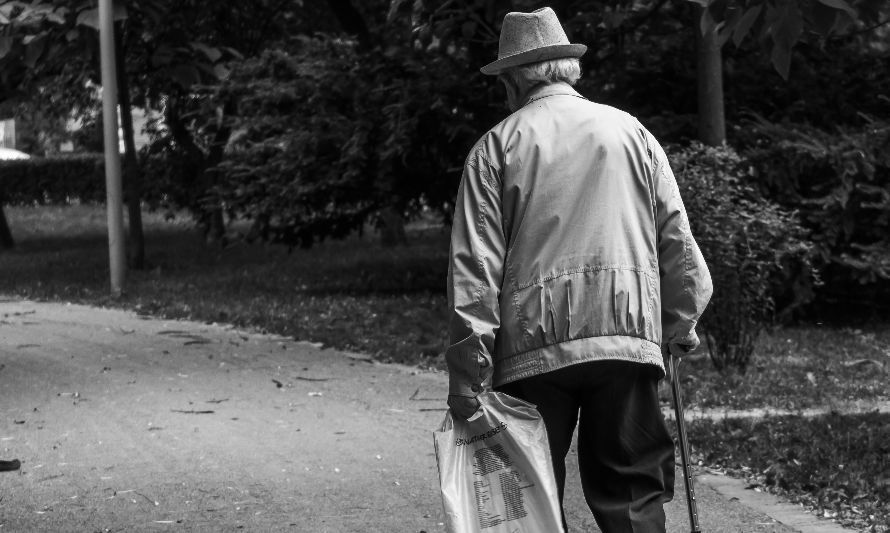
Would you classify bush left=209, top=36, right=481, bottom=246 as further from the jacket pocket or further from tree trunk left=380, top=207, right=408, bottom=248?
the jacket pocket

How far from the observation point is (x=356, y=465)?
20.9 feet

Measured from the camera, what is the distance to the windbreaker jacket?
12.1 ft

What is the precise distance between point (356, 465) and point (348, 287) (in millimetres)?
9036

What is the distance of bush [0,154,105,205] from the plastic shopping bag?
99.6 feet

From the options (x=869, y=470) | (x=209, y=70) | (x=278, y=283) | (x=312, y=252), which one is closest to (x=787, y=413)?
(x=869, y=470)

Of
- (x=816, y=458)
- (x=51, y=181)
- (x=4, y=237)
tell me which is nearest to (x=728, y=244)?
(x=816, y=458)

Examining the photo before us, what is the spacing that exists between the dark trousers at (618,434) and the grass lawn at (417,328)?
67.5 inches

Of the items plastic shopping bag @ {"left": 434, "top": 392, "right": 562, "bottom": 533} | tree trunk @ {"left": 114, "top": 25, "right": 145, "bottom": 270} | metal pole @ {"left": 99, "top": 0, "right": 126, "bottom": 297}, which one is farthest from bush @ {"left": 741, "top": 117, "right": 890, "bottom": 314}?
tree trunk @ {"left": 114, "top": 25, "right": 145, "bottom": 270}

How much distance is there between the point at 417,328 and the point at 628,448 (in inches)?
302

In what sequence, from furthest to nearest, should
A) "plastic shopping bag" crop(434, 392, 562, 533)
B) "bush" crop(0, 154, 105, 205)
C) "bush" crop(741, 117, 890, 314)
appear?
"bush" crop(0, 154, 105, 205) < "bush" crop(741, 117, 890, 314) < "plastic shopping bag" crop(434, 392, 562, 533)

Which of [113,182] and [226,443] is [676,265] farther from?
[113,182]

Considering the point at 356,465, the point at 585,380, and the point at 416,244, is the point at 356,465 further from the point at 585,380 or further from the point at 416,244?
the point at 416,244

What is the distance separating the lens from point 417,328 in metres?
11.4

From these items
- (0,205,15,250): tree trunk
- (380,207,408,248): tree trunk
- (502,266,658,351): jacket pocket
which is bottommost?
(0,205,15,250): tree trunk
